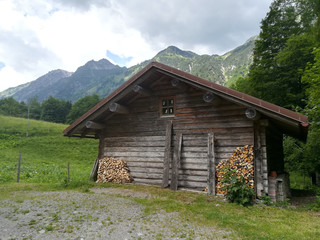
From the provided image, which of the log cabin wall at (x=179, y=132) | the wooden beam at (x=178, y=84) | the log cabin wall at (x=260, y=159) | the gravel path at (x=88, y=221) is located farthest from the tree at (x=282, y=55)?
the gravel path at (x=88, y=221)

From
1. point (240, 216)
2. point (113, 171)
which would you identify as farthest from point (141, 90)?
point (240, 216)

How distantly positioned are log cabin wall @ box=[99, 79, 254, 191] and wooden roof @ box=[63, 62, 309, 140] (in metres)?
0.90

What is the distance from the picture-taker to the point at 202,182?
358 inches

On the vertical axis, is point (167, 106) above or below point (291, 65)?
below

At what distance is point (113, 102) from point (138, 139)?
2.18 m

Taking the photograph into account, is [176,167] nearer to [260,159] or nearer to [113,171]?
[260,159]

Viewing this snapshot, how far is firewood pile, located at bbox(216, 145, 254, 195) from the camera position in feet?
26.2

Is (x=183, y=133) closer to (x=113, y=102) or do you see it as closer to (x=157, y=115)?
(x=157, y=115)

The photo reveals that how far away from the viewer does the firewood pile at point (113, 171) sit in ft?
35.7

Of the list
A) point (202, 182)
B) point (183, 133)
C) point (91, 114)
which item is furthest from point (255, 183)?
point (91, 114)

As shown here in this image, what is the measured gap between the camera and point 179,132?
9.96 metres

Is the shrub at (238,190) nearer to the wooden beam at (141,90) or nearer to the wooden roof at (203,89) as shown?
the wooden roof at (203,89)

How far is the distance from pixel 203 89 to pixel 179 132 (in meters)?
2.33

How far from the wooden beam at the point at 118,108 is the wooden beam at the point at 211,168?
4402 mm
